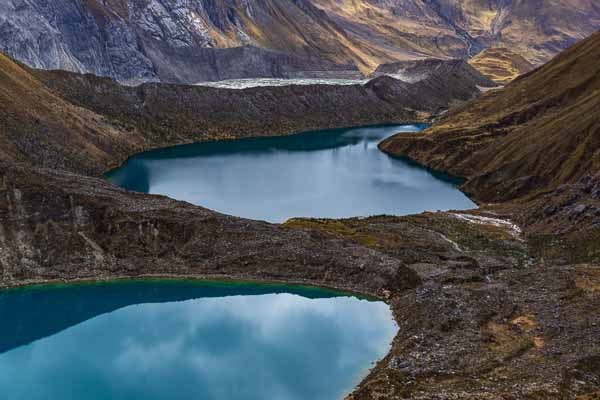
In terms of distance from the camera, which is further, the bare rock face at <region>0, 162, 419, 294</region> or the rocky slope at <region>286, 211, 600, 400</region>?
the bare rock face at <region>0, 162, 419, 294</region>

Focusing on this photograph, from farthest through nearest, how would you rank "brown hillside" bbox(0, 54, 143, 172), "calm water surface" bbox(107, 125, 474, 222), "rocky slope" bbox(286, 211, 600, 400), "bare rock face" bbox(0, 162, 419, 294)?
"brown hillside" bbox(0, 54, 143, 172), "calm water surface" bbox(107, 125, 474, 222), "bare rock face" bbox(0, 162, 419, 294), "rocky slope" bbox(286, 211, 600, 400)

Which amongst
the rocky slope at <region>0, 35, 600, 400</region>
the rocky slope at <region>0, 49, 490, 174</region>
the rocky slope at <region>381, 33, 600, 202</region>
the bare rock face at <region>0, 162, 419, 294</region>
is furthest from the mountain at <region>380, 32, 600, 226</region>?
the rocky slope at <region>0, 49, 490, 174</region>

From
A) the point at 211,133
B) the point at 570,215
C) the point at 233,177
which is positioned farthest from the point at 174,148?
the point at 570,215

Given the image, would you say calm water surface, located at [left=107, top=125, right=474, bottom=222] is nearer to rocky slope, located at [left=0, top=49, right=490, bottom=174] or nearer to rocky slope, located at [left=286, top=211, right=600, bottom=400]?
rocky slope, located at [left=0, top=49, right=490, bottom=174]

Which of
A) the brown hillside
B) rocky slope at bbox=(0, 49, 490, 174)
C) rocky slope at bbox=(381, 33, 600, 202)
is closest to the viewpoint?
rocky slope at bbox=(381, 33, 600, 202)

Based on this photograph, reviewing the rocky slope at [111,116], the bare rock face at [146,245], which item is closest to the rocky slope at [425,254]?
the bare rock face at [146,245]

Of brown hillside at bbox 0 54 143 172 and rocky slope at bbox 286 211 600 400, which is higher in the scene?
brown hillside at bbox 0 54 143 172

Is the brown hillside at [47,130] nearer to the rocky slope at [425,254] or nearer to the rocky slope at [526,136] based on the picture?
the rocky slope at [425,254]
